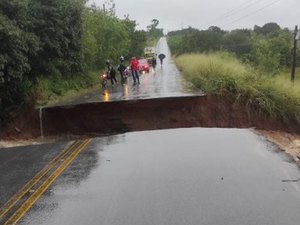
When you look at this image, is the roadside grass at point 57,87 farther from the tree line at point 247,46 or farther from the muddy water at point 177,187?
the tree line at point 247,46

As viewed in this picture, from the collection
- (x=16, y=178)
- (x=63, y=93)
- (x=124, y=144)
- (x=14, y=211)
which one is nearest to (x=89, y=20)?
(x=63, y=93)

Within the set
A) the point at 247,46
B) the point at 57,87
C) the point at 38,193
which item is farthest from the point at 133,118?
the point at 247,46

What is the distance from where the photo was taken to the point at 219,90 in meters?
21.7

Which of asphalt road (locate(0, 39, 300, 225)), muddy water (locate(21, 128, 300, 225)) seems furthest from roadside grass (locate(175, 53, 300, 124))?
muddy water (locate(21, 128, 300, 225))

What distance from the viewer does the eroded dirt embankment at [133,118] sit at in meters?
20.5

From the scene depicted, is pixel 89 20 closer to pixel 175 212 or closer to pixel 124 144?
pixel 124 144

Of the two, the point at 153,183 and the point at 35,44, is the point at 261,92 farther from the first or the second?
the point at 153,183

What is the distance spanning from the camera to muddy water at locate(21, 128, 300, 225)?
28.9ft

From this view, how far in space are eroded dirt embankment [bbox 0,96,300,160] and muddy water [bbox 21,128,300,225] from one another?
485 cm

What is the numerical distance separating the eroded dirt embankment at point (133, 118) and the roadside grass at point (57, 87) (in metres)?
1.45

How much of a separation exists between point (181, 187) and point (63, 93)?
56.4 feet

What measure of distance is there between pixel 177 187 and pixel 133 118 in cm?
1093

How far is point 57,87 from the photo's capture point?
2689 cm

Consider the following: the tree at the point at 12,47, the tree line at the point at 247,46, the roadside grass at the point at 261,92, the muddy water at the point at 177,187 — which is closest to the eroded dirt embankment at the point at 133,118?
the roadside grass at the point at 261,92
